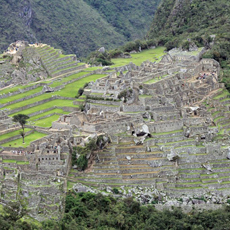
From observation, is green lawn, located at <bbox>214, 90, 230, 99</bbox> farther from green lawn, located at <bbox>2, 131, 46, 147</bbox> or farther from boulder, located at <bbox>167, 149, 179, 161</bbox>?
green lawn, located at <bbox>2, 131, 46, 147</bbox>

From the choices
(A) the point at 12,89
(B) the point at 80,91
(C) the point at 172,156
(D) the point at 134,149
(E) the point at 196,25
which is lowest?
(C) the point at 172,156

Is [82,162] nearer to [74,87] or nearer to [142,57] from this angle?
[74,87]

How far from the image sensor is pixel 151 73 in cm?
7306

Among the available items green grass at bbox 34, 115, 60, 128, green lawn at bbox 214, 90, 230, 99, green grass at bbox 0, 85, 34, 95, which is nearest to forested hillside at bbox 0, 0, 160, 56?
green grass at bbox 0, 85, 34, 95

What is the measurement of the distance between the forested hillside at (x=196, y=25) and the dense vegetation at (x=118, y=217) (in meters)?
34.8

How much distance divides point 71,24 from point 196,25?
53.9 metres

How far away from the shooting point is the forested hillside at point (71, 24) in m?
145

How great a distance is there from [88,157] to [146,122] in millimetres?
8481

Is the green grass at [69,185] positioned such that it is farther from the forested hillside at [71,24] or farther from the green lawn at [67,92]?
the forested hillside at [71,24]

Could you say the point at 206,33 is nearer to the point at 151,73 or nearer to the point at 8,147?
the point at 151,73

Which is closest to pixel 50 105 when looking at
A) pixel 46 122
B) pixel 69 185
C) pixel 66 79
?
pixel 46 122

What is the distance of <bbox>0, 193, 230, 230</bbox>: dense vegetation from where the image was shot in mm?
49812

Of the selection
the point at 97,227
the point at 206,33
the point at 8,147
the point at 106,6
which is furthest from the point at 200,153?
the point at 106,6

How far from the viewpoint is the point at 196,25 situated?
11169 cm
